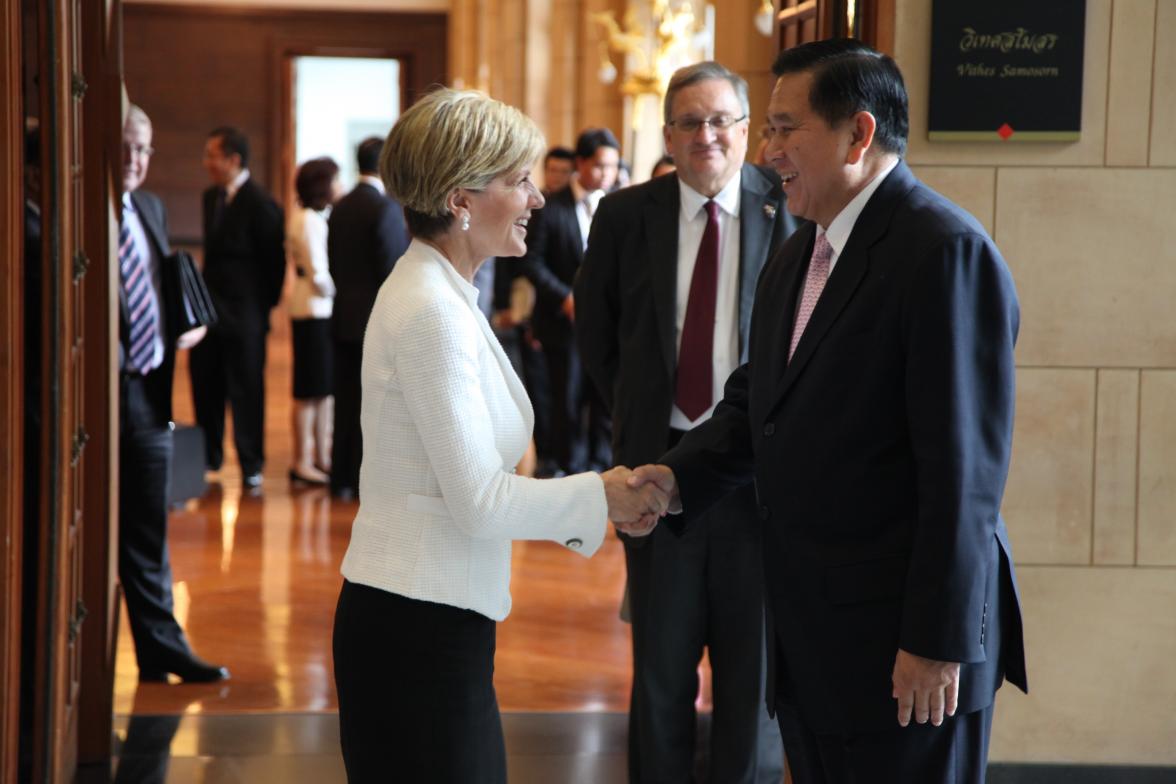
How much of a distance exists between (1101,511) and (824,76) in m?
1.79

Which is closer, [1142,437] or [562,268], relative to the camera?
[1142,437]

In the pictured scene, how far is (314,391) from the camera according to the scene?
28.5ft

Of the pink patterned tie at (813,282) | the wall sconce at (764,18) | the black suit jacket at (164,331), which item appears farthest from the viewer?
the wall sconce at (764,18)

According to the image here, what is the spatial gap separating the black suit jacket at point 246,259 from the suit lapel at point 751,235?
5.07m

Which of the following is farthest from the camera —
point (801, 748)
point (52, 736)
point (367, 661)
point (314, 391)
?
point (314, 391)

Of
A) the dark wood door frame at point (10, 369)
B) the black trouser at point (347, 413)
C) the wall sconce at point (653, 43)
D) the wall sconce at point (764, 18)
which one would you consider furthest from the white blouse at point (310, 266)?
the dark wood door frame at point (10, 369)

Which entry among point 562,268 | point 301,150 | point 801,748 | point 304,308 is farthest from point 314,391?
point 301,150

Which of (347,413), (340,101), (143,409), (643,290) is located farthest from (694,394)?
(340,101)

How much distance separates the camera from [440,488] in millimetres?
2270

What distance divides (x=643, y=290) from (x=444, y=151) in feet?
5.09

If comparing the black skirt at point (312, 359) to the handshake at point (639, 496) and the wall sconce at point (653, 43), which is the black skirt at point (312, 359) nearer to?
the wall sconce at point (653, 43)

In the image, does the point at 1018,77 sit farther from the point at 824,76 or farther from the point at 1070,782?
the point at 1070,782

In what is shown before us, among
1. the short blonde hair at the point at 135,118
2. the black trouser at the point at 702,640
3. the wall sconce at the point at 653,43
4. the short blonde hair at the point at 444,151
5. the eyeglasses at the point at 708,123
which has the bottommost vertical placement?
the black trouser at the point at 702,640

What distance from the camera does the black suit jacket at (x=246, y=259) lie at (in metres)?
8.41
